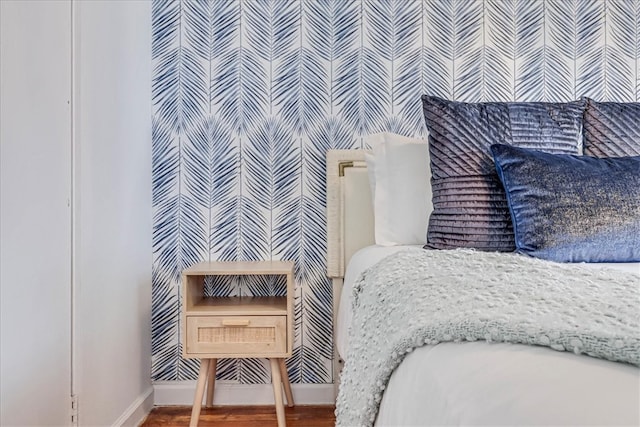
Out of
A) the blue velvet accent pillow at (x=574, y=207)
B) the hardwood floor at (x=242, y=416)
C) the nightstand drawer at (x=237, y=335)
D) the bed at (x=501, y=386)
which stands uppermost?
the blue velvet accent pillow at (x=574, y=207)

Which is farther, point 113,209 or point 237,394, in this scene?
point 237,394

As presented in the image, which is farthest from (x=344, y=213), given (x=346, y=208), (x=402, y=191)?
(x=402, y=191)

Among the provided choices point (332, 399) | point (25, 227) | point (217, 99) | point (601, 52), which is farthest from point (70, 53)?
point (601, 52)

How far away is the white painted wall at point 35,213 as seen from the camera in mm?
1091

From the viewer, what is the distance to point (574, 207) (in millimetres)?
1334

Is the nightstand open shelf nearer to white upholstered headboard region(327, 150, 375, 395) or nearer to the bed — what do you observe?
white upholstered headboard region(327, 150, 375, 395)

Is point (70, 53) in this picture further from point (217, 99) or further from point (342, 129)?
point (342, 129)

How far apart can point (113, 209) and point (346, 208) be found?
2.86 ft

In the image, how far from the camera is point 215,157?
85.3 inches

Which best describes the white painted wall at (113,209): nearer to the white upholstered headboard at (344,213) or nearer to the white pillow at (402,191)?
the white upholstered headboard at (344,213)

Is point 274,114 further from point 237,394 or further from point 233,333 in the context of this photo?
point 237,394

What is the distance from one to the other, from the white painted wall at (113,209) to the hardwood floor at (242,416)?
10 cm

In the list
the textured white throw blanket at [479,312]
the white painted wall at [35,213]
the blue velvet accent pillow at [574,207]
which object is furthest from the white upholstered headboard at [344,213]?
the white painted wall at [35,213]

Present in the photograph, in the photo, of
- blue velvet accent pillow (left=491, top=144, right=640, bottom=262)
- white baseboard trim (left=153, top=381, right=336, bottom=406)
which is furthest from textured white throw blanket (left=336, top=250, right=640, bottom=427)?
white baseboard trim (left=153, top=381, right=336, bottom=406)
